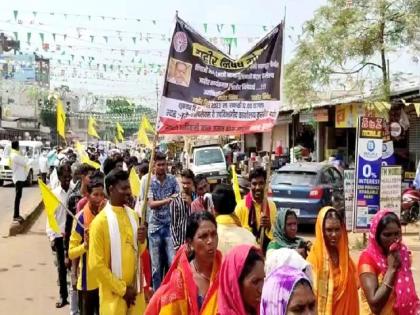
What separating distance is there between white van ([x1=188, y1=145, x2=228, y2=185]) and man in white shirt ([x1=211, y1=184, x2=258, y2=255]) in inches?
762

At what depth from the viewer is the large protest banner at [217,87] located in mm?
4836

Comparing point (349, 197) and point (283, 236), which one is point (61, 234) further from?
point (349, 197)

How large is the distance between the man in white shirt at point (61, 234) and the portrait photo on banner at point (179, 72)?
257cm

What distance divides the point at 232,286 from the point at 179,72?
2.65m

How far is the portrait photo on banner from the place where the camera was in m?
4.83

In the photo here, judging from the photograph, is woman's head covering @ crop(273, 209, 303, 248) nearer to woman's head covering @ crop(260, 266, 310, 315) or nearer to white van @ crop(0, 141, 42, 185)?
woman's head covering @ crop(260, 266, 310, 315)

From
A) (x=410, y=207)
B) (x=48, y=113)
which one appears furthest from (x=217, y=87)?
(x=48, y=113)

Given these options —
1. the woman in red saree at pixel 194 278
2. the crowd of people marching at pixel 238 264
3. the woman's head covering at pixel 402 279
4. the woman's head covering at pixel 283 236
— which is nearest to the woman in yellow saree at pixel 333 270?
the crowd of people marching at pixel 238 264

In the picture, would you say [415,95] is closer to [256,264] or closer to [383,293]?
[383,293]

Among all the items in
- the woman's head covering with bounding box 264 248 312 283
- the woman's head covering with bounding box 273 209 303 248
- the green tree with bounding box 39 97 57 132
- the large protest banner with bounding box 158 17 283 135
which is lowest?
the woman's head covering with bounding box 273 209 303 248

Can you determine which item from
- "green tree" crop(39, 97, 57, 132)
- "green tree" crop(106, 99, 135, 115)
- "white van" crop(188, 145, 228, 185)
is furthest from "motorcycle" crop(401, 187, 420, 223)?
"green tree" crop(39, 97, 57, 132)

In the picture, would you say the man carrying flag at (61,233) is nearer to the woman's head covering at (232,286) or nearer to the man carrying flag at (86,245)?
the man carrying flag at (86,245)

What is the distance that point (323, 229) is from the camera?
3.92 metres

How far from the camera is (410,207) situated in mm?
14078
